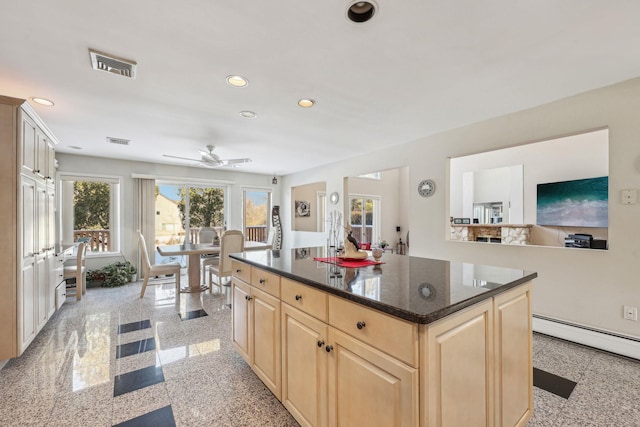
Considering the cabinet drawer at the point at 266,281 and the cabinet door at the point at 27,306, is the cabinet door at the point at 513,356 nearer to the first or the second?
the cabinet drawer at the point at 266,281

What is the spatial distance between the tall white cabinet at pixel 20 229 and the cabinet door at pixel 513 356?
3441mm

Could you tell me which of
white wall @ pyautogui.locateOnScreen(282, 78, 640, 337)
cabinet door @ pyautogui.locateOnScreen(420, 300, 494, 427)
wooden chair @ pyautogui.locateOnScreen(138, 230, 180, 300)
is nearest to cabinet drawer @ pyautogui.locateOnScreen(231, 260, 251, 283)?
cabinet door @ pyautogui.locateOnScreen(420, 300, 494, 427)

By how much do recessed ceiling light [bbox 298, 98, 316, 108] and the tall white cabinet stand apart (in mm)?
2290

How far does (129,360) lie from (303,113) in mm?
2923

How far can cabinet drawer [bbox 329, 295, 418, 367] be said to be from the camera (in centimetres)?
99

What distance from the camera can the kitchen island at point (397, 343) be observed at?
1.00 meters

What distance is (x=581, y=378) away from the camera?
6.99 feet

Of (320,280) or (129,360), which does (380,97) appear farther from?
(129,360)

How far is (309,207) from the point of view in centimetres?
821

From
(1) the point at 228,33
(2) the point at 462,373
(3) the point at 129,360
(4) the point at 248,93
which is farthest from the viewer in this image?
(4) the point at 248,93

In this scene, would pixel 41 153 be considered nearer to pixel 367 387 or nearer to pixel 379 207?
pixel 367 387

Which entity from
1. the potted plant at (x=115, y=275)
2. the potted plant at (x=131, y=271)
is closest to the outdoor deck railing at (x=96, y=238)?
the potted plant at (x=115, y=275)

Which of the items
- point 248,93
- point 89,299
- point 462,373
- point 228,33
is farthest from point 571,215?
point 89,299

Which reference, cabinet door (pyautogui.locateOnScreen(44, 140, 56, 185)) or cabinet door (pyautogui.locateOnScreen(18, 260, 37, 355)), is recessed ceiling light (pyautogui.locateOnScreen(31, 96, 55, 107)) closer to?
cabinet door (pyautogui.locateOnScreen(44, 140, 56, 185))
